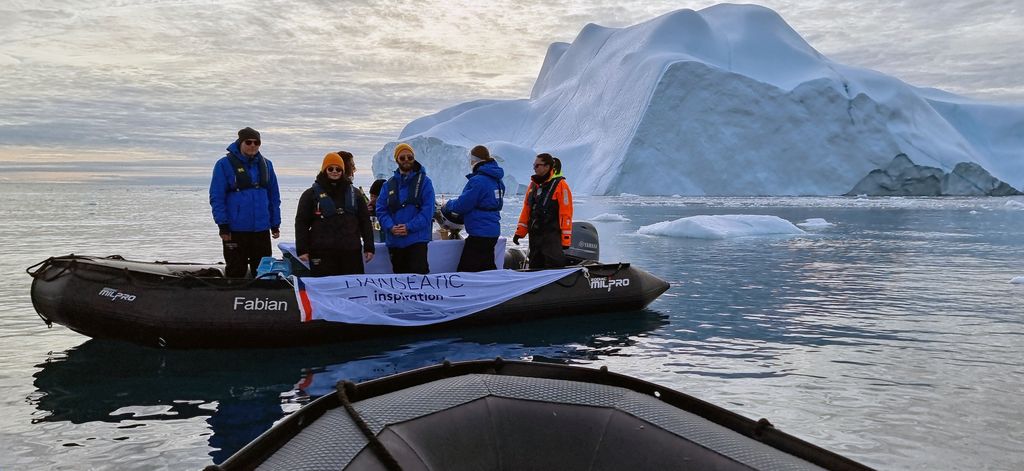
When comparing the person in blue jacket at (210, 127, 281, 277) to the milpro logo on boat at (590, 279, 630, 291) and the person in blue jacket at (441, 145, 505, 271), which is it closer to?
the person in blue jacket at (441, 145, 505, 271)

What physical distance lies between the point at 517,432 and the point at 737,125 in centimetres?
→ 4588

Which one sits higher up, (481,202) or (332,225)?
(481,202)

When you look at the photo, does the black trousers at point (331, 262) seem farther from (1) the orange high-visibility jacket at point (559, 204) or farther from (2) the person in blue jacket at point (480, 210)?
(1) the orange high-visibility jacket at point (559, 204)

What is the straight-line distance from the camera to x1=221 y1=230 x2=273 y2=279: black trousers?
21.0 feet

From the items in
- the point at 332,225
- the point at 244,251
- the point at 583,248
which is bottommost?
the point at 583,248

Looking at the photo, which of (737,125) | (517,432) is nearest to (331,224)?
(517,432)

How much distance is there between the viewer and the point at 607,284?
25.9 ft

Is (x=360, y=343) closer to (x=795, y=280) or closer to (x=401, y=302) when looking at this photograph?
(x=401, y=302)

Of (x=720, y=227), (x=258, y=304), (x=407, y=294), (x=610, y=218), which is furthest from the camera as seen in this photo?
(x=610, y=218)

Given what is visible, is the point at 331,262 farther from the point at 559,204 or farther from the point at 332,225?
the point at 559,204

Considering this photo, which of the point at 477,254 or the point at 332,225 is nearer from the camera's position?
the point at 332,225

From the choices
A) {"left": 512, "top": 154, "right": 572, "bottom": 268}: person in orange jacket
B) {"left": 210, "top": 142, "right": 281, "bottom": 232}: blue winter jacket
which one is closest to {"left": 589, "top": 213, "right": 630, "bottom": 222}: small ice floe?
{"left": 512, "top": 154, "right": 572, "bottom": 268}: person in orange jacket

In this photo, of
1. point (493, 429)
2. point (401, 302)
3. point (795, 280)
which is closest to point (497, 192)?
point (401, 302)

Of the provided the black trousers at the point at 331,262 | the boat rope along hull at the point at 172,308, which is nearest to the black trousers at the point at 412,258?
the black trousers at the point at 331,262
